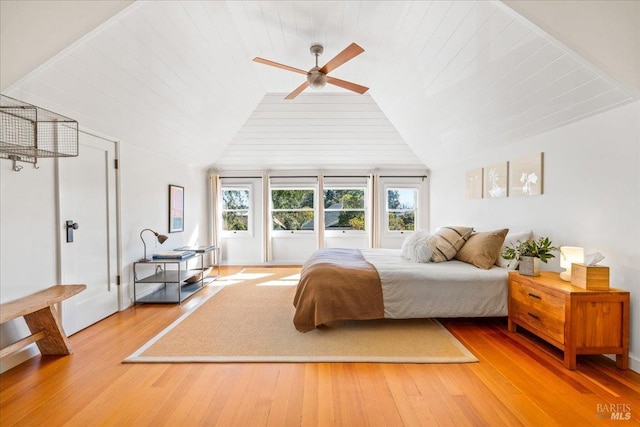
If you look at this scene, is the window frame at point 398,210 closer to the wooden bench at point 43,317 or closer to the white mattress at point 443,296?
the white mattress at point 443,296

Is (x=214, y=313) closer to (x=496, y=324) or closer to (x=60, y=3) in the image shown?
(x=60, y=3)

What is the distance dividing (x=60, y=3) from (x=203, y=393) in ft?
8.51

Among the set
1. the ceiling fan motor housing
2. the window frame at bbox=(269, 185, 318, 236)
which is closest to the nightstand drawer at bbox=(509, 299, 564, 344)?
the ceiling fan motor housing

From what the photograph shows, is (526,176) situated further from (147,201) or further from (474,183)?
(147,201)

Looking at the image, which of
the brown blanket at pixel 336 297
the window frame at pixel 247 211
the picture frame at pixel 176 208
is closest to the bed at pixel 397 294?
the brown blanket at pixel 336 297

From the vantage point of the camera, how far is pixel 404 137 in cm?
488

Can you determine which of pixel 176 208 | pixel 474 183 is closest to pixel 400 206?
pixel 474 183

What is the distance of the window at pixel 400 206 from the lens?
5809mm

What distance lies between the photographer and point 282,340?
2383mm

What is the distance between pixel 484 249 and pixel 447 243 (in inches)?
15.7

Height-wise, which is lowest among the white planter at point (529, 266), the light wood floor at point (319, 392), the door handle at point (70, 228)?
the light wood floor at point (319, 392)

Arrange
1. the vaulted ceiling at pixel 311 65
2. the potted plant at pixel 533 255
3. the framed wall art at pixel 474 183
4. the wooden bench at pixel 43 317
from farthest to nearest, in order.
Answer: the framed wall art at pixel 474 183 < the potted plant at pixel 533 255 < the vaulted ceiling at pixel 311 65 < the wooden bench at pixel 43 317

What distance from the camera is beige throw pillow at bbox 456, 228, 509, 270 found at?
9.29 feet

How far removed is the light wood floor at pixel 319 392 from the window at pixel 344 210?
12.4 ft
